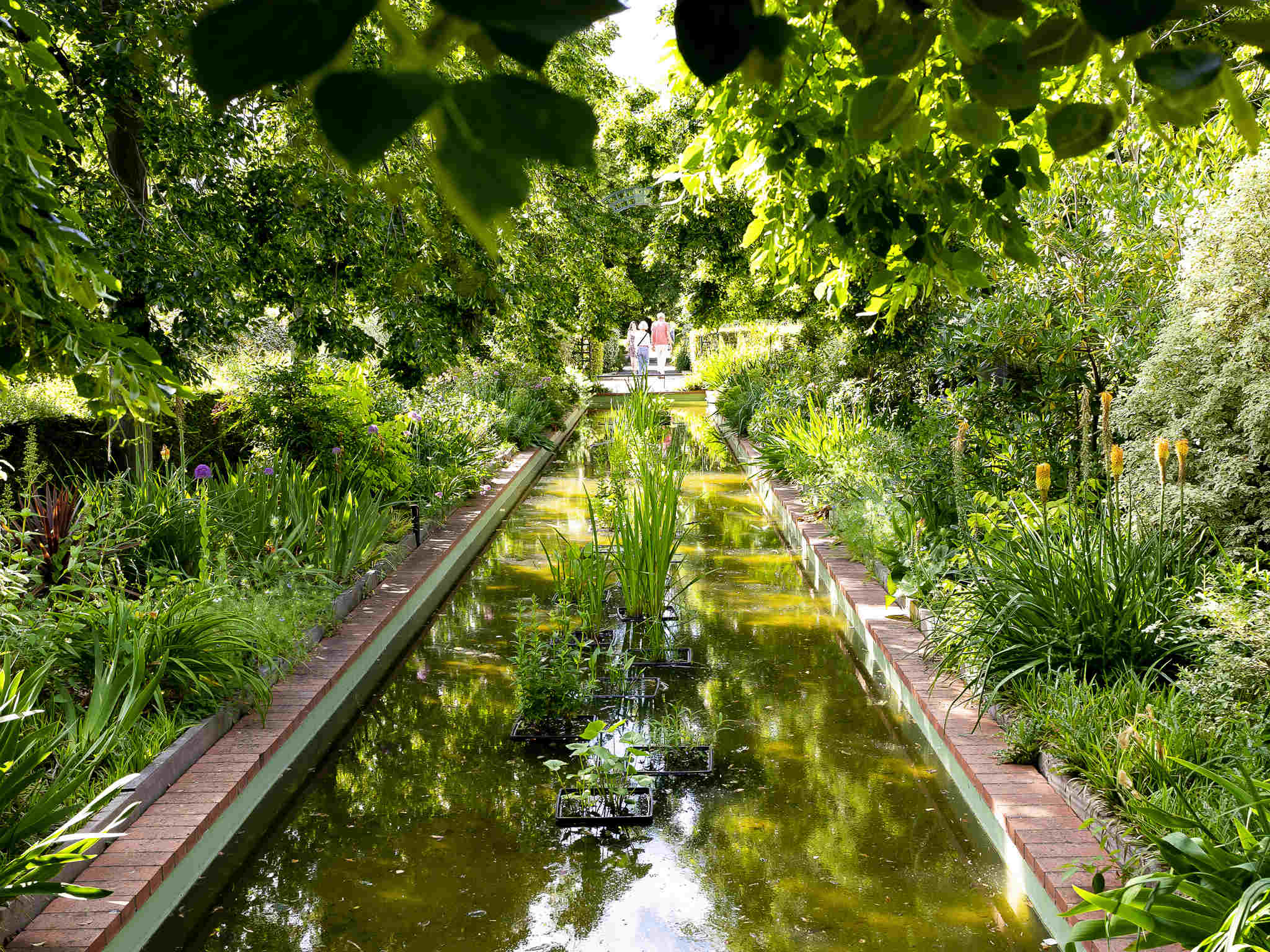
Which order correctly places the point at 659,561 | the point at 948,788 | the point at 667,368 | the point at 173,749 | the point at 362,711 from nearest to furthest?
the point at 173,749, the point at 948,788, the point at 362,711, the point at 659,561, the point at 667,368

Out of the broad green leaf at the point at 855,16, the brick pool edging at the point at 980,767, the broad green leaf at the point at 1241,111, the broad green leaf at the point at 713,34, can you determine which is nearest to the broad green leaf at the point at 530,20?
the broad green leaf at the point at 713,34

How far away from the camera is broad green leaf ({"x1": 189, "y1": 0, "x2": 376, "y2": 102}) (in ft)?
2.06

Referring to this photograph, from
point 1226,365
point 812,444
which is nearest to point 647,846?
point 1226,365

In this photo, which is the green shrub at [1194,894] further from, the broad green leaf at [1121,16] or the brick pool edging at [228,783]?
the brick pool edging at [228,783]

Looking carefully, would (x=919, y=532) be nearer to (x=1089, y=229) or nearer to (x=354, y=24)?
(x=1089, y=229)

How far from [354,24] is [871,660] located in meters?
6.76

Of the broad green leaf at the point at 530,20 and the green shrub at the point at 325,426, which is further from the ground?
the broad green leaf at the point at 530,20

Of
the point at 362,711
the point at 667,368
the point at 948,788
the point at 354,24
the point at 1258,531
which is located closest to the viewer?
the point at 354,24

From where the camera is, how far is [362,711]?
629 cm

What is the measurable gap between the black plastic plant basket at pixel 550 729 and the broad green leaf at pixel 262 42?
5.32 meters

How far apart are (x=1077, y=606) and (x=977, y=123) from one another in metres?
4.18

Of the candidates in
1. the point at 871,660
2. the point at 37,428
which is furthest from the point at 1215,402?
the point at 37,428

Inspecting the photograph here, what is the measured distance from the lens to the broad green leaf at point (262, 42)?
0.63 metres

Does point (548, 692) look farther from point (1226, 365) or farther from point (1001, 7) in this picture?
point (1001, 7)
